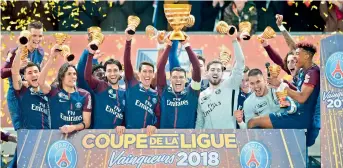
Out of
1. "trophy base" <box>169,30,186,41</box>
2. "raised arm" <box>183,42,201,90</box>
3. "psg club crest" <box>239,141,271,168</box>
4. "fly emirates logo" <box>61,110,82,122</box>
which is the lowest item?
"psg club crest" <box>239,141,271,168</box>

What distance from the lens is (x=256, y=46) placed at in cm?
1222

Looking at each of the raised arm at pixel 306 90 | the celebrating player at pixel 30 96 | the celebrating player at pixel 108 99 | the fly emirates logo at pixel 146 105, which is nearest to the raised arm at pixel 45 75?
the celebrating player at pixel 30 96

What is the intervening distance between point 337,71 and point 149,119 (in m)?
2.07

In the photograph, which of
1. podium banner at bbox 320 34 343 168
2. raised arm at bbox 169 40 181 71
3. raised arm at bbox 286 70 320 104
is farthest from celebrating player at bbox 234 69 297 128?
raised arm at bbox 169 40 181 71

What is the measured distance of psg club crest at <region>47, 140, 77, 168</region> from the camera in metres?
9.66

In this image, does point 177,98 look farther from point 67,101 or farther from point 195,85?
point 67,101

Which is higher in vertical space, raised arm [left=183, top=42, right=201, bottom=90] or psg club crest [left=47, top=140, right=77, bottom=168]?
raised arm [left=183, top=42, right=201, bottom=90]

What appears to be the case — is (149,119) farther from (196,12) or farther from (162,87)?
(196,12)

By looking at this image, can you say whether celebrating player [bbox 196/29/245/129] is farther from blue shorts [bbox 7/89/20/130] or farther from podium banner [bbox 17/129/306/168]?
blue shorts [bbox 7/89/20/130]

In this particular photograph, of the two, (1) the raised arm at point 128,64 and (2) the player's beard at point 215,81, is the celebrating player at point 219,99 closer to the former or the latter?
(2) the player's beard at point 215,81

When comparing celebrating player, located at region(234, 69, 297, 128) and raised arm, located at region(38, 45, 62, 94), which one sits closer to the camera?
raised arm, located at region(38, 45, 62, 94)

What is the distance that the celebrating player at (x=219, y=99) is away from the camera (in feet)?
33.2

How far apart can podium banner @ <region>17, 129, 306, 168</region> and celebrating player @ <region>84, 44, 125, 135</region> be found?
0.32 m

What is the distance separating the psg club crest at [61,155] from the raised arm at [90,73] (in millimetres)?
770
